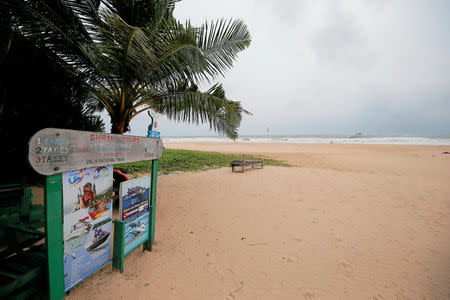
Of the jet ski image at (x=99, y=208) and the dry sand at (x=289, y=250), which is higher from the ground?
the jet ski image at (x=99, y=208)

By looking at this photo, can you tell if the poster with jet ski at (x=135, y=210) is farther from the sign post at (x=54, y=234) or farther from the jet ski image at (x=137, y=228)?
the sign post at (x=54, y=234)

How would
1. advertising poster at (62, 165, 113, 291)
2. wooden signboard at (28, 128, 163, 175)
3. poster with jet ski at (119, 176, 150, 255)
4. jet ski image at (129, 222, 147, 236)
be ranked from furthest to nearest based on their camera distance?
jet ski image at (129, 222, 147, 236) < poster with jet ski at (119, 176, 150, 255) < advertising poster at (62, 165, 113, 291) < wooden signboard at (28, 128, 163, 175)

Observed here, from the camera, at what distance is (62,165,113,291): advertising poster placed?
188cm

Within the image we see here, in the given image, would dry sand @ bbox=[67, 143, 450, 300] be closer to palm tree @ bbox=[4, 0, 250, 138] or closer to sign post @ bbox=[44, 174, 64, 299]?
sign post @ bbox=[44, 174, 64, 299]

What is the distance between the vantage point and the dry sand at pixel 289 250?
2.33 meters

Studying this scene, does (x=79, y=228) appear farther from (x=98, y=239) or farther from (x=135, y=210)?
(x=135, y=210)

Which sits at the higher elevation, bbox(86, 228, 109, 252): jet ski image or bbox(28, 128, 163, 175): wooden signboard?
bbox(28, 128, 163, 175): wooden signboard

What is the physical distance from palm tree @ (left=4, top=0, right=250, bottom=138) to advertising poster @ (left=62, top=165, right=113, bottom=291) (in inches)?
67.4

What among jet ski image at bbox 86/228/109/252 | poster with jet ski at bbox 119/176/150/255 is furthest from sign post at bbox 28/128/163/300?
poster with jet ski at bbox 119/176/150/255

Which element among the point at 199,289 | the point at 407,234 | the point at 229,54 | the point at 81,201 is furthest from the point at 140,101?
the point at 407,234

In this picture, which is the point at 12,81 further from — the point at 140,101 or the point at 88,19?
the point at 140,101

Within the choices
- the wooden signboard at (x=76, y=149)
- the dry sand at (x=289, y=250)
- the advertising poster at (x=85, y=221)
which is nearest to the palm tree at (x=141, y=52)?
the wooden signboard at (x=76, y=149)

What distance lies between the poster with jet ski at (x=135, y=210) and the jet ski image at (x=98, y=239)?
25 cm

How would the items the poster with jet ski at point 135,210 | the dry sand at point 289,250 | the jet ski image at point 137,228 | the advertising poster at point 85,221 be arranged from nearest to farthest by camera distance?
the advertising poster at point 85,221 < the dry sand at point 289,250 < the poster with jet ski at point 135,210 < the jet ski image at point 137,228
